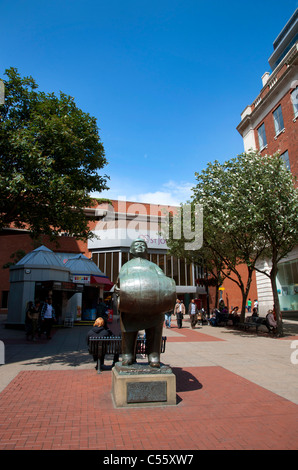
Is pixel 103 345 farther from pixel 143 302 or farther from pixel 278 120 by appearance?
pixel 278 120

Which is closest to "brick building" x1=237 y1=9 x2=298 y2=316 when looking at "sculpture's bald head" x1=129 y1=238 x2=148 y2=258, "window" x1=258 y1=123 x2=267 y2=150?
"window" x1=258 y1=123 x2=267 y2=150

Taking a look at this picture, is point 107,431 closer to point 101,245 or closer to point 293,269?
point 293,269

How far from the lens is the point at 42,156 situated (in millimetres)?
9906

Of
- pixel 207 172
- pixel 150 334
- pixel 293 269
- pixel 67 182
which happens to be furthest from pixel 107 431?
pixel 293 269

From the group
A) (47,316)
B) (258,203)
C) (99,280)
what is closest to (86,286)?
(99,280)

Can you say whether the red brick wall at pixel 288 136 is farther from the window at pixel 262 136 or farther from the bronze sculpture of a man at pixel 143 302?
the bronze sculpture of a man at pixel 143 302

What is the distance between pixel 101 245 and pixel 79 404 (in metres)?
29.7

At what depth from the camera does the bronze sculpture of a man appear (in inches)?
190

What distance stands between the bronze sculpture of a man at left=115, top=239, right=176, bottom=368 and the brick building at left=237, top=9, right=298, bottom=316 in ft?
59.3

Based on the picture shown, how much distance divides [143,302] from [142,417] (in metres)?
1.60

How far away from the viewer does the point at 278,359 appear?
904 centimetres

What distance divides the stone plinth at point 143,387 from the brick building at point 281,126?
18.7 metres

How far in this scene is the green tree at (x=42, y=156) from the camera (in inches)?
360

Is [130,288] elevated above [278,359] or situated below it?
above
